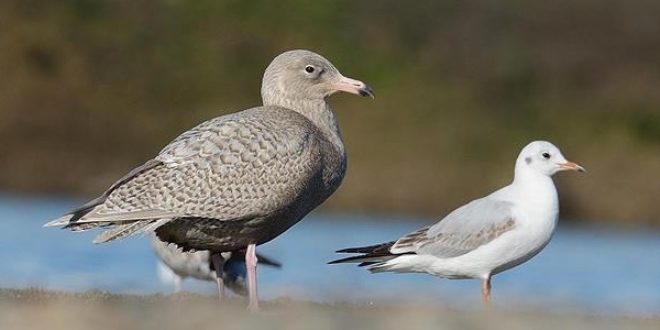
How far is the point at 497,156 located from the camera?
27.8m

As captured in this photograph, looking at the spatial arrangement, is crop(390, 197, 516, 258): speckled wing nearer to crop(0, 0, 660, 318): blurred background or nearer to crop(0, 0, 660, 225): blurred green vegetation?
crop(0, 0, 660, 318): blurred background

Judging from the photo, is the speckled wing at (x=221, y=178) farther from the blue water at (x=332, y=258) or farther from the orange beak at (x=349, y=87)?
the blue water at (x=332, y=258)

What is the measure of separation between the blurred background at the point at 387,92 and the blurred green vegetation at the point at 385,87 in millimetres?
36

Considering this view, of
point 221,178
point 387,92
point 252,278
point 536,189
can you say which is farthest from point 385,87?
point 252,278

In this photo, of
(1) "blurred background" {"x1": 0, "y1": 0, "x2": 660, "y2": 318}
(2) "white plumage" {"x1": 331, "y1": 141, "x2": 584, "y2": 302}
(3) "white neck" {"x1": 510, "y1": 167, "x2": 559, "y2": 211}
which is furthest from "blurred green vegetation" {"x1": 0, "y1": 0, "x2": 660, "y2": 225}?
(3) "white neck" {"x1": 510, "y1": 167, "x2": 559, "y2": 211}

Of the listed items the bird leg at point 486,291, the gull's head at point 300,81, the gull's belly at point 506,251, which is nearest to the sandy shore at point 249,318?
the bird leg at point 486,291

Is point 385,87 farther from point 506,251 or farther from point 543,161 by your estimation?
point 506,251

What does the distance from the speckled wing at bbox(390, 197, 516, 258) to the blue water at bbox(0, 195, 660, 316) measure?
4.97 feet

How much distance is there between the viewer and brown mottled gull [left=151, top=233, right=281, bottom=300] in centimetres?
1500

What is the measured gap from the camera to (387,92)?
29.9m

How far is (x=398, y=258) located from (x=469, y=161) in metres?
15.0

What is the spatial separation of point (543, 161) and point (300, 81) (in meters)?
1.89

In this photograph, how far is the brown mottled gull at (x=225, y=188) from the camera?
11.0m

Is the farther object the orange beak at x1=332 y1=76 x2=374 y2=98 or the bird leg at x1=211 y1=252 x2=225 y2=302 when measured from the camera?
the orange beak at x1=332 y1=76 x2=374 y2=98
